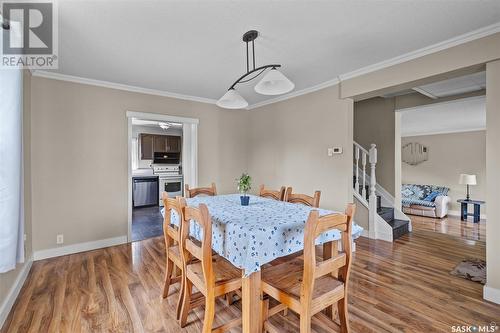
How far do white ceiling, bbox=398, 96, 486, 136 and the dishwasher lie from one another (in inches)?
239

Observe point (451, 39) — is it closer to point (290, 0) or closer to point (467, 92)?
point (290, 0)

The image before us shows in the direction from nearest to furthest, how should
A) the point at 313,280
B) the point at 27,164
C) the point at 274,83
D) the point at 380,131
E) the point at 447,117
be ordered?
1. the point at 313,280
2. the point at 274,83
3. the point at 27,164
4. the point at 380,131
5. the point at 447,117

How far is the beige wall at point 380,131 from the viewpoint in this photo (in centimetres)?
457

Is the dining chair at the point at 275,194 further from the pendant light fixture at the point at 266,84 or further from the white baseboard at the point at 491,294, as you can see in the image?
the white baseboard at the point at 491,294

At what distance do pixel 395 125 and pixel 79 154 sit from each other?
17.7ft

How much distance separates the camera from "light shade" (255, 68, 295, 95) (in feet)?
6.31

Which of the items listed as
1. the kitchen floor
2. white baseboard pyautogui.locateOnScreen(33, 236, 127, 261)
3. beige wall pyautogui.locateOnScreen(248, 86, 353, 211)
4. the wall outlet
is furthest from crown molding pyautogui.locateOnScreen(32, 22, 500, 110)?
the kitchen floor

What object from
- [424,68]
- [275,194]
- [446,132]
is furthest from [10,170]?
[446,132]

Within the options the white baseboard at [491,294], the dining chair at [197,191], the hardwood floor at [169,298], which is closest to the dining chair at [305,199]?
the hardwood floor at [169,298]

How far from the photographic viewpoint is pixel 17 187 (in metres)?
1.77

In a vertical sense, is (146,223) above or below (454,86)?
below

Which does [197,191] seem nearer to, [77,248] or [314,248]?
[77,248]

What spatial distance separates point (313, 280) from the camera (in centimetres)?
134

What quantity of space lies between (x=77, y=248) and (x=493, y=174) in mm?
4914
